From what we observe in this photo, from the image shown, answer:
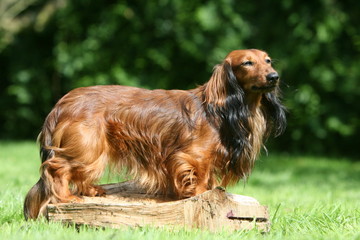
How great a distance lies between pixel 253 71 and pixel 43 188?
1993 mm

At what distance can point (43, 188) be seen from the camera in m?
4.84

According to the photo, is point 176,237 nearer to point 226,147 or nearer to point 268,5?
point 226,147

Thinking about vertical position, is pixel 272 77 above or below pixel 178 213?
above

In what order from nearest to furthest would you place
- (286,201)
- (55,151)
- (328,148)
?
(55,151), (286,201), (328,148)

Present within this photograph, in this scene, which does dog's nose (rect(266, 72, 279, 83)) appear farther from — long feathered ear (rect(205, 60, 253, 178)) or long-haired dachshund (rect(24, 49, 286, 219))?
long feathered ear (rect(205, 60, 253, 178))

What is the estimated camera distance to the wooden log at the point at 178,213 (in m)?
4.47

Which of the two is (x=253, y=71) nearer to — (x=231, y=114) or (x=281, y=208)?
(x=231, y=114)

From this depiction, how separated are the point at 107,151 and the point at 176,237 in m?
1.09

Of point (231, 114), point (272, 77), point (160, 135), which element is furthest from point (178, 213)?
point (272, 77)

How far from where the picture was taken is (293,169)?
38.3 ft

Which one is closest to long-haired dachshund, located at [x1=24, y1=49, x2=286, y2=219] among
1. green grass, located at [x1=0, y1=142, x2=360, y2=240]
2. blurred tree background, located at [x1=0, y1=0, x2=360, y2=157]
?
green grass, located at [x1=0, y1=142, x2=360, y2=240]

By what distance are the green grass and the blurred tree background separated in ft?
9.42

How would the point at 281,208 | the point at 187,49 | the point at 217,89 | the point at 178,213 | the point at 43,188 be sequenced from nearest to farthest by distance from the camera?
the point at 178,213 < the point at 43,188 < the point at 217,89 < the point at 281,208 < the point at 187,49

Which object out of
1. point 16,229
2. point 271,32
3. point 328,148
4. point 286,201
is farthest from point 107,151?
point 328,148
